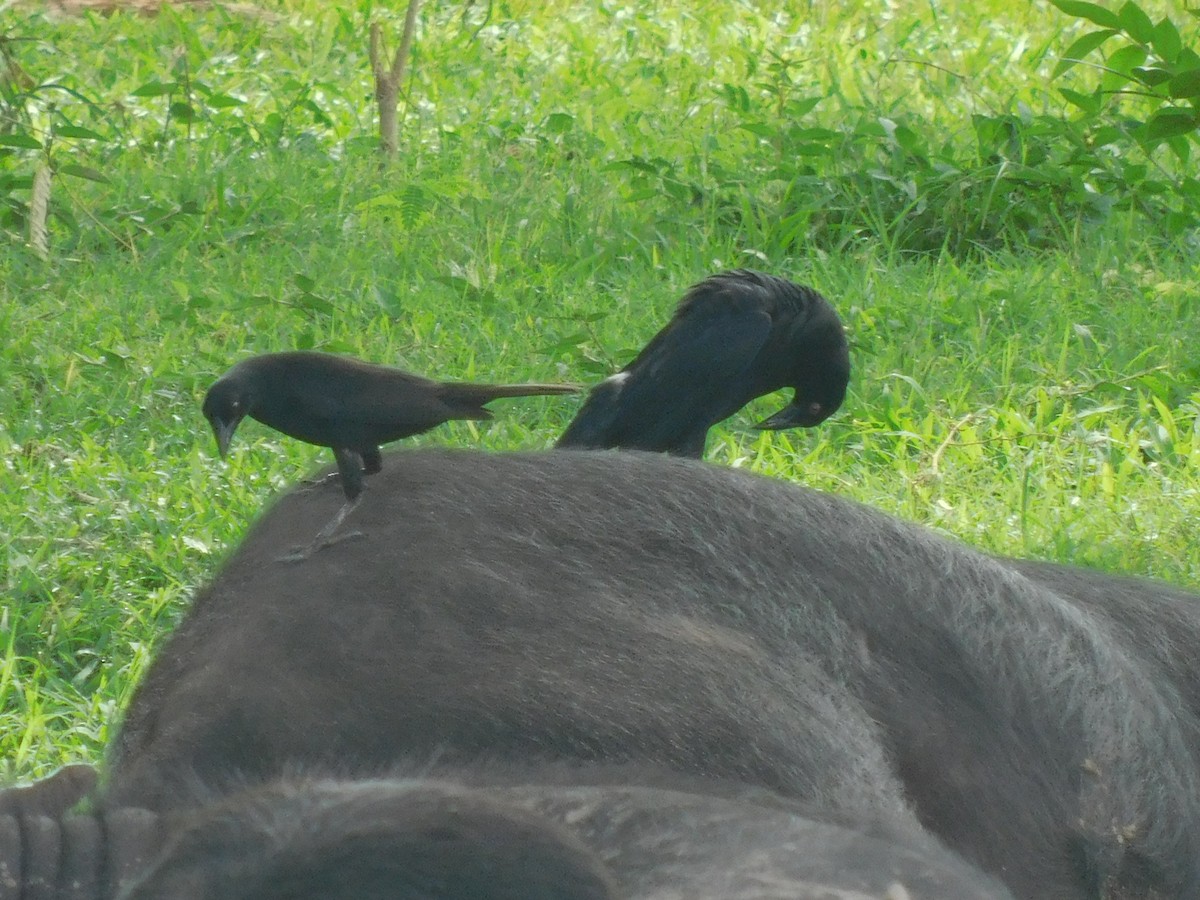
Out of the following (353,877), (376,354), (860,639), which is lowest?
(376,354)

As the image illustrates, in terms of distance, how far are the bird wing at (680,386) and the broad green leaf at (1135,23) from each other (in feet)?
2.75

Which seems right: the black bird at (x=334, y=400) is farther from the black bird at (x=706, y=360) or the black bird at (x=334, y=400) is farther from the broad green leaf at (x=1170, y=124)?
the broad green leaf at (x=1170, y=124)

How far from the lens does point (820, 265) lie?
4.76 m

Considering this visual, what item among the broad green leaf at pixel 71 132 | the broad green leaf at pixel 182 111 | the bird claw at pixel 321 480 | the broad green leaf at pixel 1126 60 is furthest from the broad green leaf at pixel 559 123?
the bird claw at pixel 321 480

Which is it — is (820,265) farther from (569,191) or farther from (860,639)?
(860,639)

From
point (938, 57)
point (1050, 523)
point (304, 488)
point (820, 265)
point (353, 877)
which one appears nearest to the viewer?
point (353, 877)

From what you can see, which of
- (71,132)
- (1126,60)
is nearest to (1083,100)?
(1126,60)

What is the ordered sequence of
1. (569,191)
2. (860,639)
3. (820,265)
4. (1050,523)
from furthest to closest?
(569,191) → (820,265) → (1050,523) → (860,639)

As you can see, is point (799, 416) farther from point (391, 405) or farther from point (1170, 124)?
point (1170, 124)

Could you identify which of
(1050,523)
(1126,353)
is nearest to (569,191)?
(1126,353)

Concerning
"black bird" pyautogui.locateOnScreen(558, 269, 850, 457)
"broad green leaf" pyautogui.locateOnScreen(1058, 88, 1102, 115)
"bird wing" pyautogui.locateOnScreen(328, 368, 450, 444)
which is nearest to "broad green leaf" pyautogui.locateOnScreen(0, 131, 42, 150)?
"broad green leaf" pyautogui.locateOnScreen(1058, 88, 1102, 115)

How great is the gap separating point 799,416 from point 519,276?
7.23 ft

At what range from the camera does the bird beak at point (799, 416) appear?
8.73ft

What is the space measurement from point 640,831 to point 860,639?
21.0 inches
